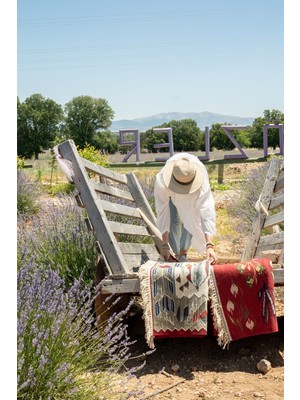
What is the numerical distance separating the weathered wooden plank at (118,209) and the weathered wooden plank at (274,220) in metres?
1.08

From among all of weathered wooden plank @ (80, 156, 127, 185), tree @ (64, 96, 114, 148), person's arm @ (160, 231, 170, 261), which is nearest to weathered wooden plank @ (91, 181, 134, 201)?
weathered wooden plank @ (80, 156, 127, 185)

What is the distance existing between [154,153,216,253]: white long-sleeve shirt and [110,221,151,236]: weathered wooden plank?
0.30 metres

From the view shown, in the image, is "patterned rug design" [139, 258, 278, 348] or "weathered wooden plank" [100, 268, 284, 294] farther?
"weathered wooden plank" [100, 268, 284, 294]

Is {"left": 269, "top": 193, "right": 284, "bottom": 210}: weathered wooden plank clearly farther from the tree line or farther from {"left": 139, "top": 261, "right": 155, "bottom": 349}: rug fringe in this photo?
the tree line

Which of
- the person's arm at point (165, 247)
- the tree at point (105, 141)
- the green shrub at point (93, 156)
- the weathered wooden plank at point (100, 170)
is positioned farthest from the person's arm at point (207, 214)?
the tree at point (105, 141)

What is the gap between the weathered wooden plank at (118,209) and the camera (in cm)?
424

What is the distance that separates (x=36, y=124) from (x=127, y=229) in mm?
26795

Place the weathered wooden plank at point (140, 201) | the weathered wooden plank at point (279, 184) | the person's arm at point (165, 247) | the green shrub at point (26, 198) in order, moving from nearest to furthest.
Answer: the person's arm at point (165, 247), the weathered wooden plank at point (279, 184), the weathered wooden plank at point (140, 201), the green shrub at point (26, 198)

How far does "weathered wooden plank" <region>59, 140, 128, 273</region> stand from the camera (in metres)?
3.77

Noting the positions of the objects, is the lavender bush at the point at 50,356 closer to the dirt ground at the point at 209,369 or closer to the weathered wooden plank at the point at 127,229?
the dirt ground at the point at 209,369

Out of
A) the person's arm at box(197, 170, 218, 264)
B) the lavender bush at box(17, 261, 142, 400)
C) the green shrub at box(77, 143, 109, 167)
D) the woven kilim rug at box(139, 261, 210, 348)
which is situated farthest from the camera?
the green shrub at box(77, 143, 109, 167)

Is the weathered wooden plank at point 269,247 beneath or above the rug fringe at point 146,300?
above
